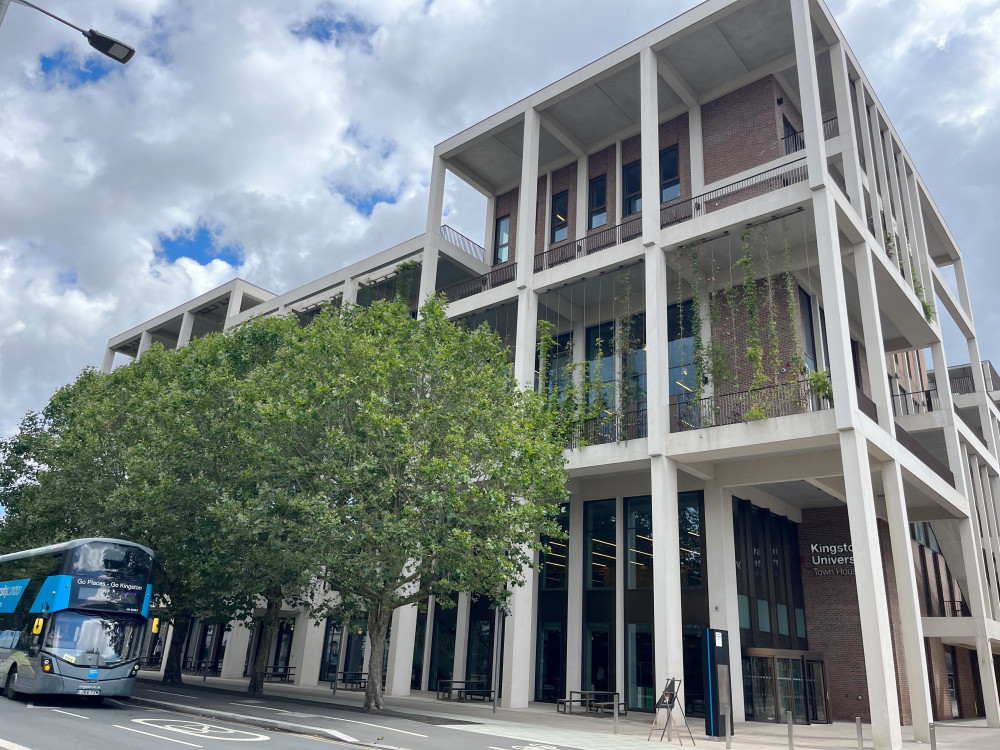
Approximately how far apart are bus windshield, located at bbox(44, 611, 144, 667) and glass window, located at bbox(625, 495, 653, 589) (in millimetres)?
13219

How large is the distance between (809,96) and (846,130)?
2953 mm

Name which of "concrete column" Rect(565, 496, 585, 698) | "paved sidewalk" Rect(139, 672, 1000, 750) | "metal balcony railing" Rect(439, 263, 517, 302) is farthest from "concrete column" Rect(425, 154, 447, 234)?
"paved sidewalk" Rect(139, 672, 1000, 750)

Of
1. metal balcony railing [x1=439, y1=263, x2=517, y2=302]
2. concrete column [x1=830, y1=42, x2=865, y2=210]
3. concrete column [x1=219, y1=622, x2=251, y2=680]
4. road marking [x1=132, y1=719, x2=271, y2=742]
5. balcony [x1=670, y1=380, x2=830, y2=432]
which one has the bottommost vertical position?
road marking [x1=132, y1=719, x2=271, y2=742]

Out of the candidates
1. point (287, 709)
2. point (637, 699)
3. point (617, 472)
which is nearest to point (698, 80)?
point (617, 472)

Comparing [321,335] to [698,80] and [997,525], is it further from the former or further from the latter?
[997,525]

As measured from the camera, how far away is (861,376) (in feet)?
83.5

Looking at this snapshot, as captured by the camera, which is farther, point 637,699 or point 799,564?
point 799,564

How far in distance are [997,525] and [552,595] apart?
807 inches

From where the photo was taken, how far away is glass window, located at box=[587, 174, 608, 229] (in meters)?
26.5

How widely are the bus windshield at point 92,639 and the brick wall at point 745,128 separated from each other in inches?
797

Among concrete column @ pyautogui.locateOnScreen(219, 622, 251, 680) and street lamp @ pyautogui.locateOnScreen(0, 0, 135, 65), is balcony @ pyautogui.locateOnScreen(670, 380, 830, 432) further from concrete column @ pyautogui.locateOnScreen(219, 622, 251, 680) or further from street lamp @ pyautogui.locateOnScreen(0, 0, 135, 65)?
concrete column @ pyautogui.locateOnScreen(219, 622, 251, 680)

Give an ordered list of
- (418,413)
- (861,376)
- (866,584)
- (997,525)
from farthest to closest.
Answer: (997,525) → (861,376) → (418,413) → (866,584)

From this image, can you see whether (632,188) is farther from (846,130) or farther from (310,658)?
(310,658)

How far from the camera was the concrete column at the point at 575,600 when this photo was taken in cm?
2242
